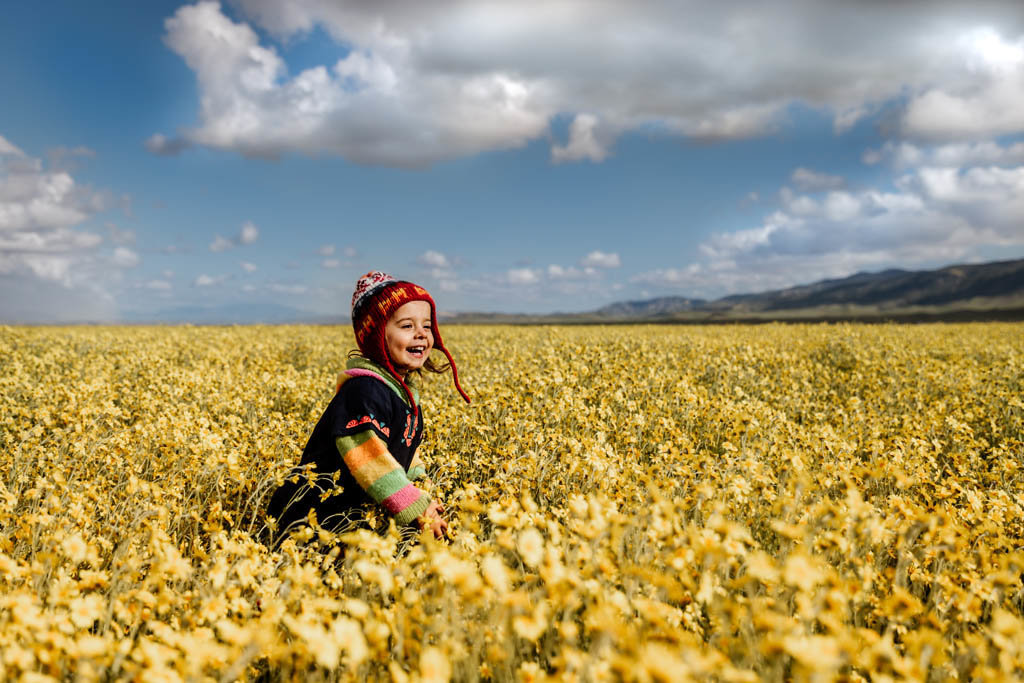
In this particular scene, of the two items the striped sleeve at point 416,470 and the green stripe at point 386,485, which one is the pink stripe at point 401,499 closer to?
the green stripe at point 386,485

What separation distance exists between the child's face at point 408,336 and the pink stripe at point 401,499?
3.91ft

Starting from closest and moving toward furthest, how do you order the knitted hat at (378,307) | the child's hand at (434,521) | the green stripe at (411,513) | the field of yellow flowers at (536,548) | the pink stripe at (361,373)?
the field of yellow flowers at (536,548) < the child's hand at (434,521) < the green stripe at (411,513) < the pink stripe at (361,373) < the knitted hat at (378,307)

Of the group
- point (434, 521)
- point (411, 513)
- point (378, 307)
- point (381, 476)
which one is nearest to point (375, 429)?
point (381, 476)

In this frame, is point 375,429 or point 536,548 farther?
point 375,429

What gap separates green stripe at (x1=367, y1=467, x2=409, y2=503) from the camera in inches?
148

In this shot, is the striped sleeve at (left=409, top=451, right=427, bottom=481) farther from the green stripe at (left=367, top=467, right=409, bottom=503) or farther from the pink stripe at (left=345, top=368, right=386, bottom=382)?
the pink stripe at (left=345, top=368, right=386, bottom=382)

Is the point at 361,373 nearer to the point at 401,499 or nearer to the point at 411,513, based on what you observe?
the point at 401,499

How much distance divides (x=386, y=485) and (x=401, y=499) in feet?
0.48

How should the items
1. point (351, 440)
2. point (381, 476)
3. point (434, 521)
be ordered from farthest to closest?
point (351, 440) < point (381, 476) < point (434, 521)

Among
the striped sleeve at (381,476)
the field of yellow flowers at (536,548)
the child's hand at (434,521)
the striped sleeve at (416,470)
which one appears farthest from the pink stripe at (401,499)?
the striped sleeve at (416,470)

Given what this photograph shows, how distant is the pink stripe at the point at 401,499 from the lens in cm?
373

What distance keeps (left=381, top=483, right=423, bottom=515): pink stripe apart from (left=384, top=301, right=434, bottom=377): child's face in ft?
3.91

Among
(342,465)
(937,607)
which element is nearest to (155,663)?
(342,465)

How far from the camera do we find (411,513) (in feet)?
12.2
